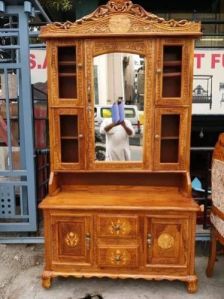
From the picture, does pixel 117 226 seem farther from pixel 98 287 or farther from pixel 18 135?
pixel 18 135

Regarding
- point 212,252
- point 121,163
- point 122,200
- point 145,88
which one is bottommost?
point 212,252

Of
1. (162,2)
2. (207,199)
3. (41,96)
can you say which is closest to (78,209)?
(207,199)

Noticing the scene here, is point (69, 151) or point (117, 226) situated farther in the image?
point (69, 151)

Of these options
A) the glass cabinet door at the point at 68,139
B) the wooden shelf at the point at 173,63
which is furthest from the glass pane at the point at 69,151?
the wooden shelf at the point at 173,63

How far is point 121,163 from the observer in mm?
2646

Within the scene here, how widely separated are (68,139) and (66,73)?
53cm

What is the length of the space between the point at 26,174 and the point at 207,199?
178 cm

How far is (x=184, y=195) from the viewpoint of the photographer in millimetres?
2641

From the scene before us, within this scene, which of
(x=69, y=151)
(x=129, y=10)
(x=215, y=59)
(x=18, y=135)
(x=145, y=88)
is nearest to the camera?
(x=129, y=10)

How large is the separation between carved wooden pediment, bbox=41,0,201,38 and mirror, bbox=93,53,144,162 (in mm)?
188

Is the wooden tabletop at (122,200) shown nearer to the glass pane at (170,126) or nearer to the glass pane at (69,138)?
the glass pane at (69,138)

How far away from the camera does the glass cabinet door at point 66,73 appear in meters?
2.51

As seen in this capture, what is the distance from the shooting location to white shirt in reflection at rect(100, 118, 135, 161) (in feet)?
8.68

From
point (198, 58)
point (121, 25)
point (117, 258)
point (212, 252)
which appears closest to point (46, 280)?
point (117, 258)
